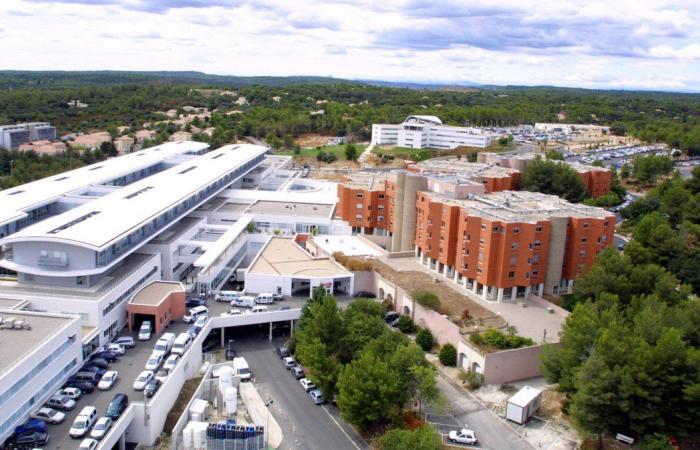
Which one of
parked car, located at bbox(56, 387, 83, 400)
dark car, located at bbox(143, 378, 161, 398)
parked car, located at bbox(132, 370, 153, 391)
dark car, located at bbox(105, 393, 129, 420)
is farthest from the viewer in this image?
parked car, located at bbox(132, 370, 153, 391)

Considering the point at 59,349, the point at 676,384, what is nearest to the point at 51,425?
the point at 59,349

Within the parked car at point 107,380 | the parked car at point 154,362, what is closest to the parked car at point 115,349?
the parked car at point 154,362

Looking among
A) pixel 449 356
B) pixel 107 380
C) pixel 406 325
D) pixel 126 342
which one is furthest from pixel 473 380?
pixel 126 342

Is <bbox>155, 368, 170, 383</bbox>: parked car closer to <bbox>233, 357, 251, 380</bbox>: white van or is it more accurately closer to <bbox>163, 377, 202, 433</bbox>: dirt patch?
<bbox>163, 377, 202, 433</bbox>: dirt patch

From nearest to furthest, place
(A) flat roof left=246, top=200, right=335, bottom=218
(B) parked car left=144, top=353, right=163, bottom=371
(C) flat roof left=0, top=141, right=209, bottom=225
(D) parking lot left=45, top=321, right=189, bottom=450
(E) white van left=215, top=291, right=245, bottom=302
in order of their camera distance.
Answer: (D) parking lot left=45, top=321, right=189, bottom=450
(B) parked car left=144, top=353, right=163, bottom=371
(E) white van left=215, top=291, right=245, bottom=302
(C) flat roof left=0, top=141, right=209, bottom=225
(A) flat roof left=246, top=200, right=335, bottom=218

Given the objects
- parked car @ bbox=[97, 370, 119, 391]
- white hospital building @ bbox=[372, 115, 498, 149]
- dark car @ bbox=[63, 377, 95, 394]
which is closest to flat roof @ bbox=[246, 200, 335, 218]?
parked car @ bbox=[97, 370, 119, 391]

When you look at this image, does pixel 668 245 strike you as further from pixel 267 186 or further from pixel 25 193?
pixel 25 193

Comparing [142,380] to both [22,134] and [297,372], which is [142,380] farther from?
[22,134]
